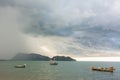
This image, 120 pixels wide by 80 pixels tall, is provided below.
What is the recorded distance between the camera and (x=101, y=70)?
383 ft

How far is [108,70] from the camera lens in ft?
369

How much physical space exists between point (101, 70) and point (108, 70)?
15.9 ft
